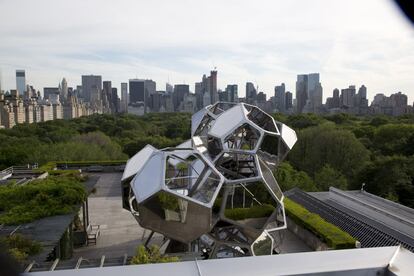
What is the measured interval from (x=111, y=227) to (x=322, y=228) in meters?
8.68

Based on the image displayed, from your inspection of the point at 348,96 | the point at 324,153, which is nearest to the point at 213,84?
the point at 348,96

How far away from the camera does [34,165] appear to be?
2709 centimetres

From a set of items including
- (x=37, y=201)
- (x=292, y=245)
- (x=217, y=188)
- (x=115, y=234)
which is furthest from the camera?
(x=115, y=234)

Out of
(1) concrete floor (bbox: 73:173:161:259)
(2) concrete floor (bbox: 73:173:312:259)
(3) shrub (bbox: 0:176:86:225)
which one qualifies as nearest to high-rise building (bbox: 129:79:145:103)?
(1) concrete floor (bbox: 73:173:161:259)

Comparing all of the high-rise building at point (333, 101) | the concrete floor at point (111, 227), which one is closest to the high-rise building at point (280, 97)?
the high-rise building at point (333, 101)

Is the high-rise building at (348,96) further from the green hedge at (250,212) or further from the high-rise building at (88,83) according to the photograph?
the high-rise building at (88,83)

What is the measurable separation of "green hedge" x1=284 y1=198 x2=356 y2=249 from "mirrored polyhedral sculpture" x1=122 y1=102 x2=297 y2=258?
193 cm

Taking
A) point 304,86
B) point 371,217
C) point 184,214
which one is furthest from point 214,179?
point 304,86

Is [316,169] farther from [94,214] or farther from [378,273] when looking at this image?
[378,273]

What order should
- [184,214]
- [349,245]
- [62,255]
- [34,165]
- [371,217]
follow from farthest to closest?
[34,165] → [371,217] → [62,255] → [349,245] → [184,214]

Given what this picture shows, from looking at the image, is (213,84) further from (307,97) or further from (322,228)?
(322,228)

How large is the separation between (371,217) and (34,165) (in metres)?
22.0

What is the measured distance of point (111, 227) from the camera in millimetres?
16344

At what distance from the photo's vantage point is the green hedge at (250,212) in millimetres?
9992
